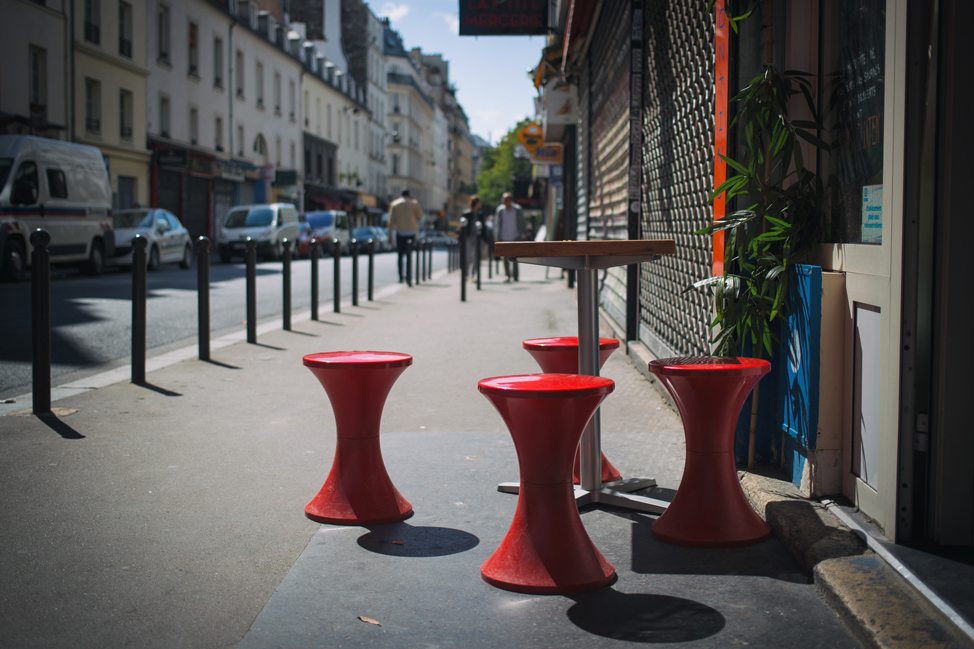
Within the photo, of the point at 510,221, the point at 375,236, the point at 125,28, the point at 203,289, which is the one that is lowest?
the point at 203,289

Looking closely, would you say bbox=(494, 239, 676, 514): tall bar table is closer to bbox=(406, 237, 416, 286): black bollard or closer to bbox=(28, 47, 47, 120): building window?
bbox=(406, 237, 416, 286): black bollard

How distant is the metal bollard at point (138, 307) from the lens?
243 inches

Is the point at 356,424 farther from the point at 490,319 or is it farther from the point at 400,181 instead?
the point at 400,181

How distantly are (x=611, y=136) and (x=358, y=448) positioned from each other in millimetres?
Answer: 7005

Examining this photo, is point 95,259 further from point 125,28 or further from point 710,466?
point 710,466

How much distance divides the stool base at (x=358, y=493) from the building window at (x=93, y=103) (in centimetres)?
2771

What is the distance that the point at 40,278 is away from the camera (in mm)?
5195

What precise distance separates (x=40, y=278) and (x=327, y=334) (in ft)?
14.8

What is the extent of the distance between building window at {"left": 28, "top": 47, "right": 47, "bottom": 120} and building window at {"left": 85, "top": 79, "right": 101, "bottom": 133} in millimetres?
2786

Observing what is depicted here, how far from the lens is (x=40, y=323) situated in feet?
17.2

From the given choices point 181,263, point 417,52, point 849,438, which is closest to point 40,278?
point 849,438

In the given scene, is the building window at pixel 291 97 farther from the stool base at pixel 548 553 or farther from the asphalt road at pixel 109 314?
the stool base at pixel 548 553

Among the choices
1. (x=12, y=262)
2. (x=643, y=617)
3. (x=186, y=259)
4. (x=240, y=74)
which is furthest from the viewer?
(x=240, y=74)

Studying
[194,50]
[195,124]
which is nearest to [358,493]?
[195,124]
